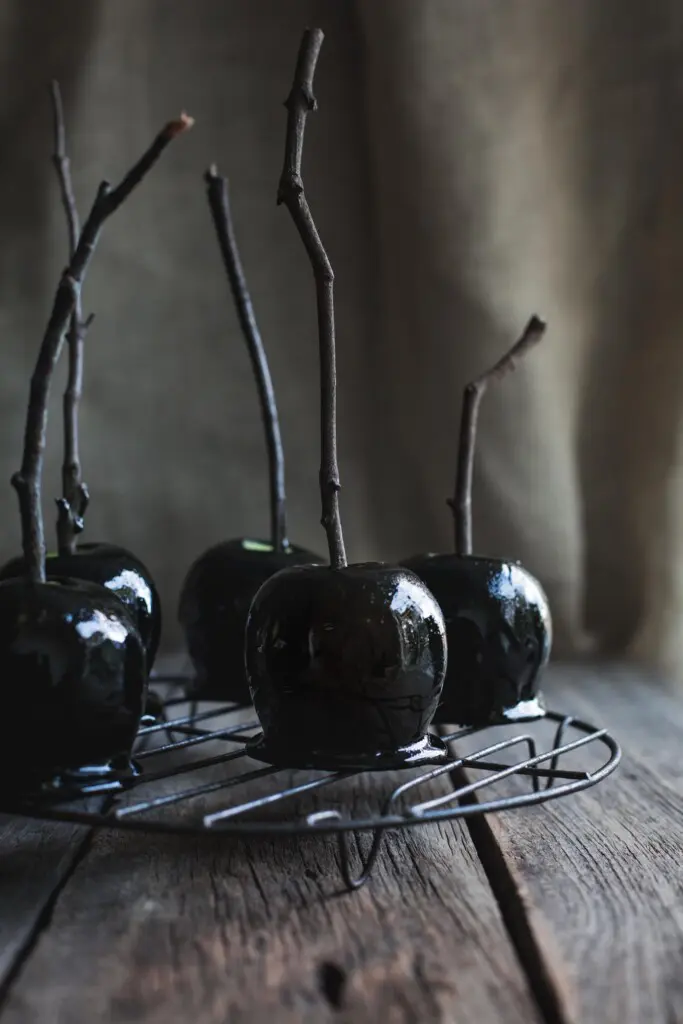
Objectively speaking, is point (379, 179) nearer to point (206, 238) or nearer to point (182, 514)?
point (206, 238)

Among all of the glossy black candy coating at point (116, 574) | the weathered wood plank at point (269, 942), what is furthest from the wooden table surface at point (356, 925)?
the glossy black candy coating at point (116, 574)

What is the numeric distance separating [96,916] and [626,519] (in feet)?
2.37

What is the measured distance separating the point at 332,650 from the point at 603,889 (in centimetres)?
16

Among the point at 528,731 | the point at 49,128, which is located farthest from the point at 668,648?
the point at 49,128

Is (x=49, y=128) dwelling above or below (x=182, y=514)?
above

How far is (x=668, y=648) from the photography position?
3.28 feet

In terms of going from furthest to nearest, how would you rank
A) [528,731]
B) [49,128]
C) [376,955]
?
[49,128]
[528,731]
[376,955]

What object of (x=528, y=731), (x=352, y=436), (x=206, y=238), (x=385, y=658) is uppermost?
(x=206, y=238)

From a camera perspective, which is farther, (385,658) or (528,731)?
(528,731)

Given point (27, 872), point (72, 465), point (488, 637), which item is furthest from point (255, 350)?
point (27, 872)

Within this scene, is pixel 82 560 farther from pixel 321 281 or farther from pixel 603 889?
pixel 603 889

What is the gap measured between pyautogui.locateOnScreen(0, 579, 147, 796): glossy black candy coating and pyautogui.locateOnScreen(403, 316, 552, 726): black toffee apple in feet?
0.66

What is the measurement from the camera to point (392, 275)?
1.02 m

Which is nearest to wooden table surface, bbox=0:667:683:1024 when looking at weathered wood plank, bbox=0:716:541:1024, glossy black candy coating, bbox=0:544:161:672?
weathered wood plank, bbox=0:716:541:1024
